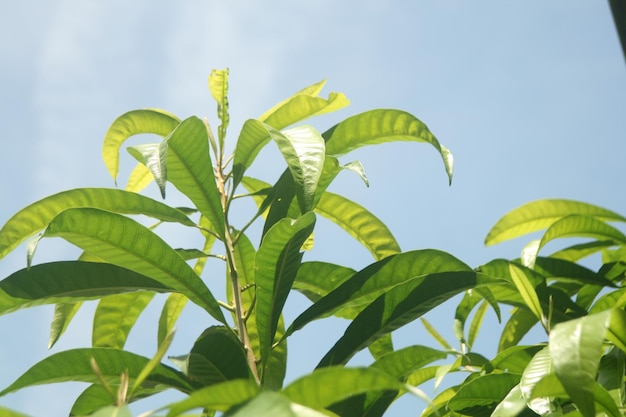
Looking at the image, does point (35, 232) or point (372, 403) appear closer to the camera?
point (372, 403)

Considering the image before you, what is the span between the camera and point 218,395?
1.94ft

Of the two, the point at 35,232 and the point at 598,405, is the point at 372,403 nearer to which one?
the point at 598,405

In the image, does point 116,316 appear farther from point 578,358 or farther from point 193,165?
point 578,358

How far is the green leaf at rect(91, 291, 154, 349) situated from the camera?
153 cm

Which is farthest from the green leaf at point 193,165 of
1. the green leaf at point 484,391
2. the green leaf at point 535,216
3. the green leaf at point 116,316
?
the green leaf at point 535,216

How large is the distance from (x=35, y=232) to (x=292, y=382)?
0.83 metres

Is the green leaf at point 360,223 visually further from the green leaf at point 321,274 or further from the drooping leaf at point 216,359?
the drooping leaf at point 216,359

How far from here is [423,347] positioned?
1.13 meters

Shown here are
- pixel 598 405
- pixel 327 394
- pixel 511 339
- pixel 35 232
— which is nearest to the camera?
pixel 327 394

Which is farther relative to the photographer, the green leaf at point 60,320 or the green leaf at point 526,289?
the green leaf at point 60,320

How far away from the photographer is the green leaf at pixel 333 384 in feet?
1.94

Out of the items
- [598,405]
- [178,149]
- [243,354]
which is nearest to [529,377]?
[598,405]

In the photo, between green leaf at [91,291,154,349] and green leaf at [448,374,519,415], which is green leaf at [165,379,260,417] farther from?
green leaf at [91,291,154,349]

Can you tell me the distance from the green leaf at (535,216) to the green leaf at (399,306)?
29.3 inches
